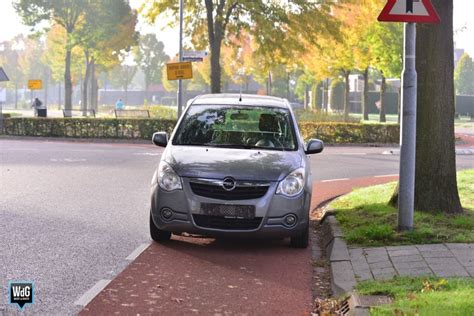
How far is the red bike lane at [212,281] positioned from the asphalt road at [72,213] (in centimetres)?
30

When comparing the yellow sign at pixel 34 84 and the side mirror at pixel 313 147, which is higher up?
the yellow sign at pixel 34 84

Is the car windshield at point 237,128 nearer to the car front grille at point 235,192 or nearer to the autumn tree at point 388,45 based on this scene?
the car front grille at point 235,192

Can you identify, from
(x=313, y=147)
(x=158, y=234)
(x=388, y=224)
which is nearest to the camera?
(x=158, y=234)

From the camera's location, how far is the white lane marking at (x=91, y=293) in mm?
5480

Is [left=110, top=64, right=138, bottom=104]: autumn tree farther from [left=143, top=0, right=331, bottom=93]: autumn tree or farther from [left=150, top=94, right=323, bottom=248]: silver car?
[left=150, top=94, right=323, bottom=248]: silver car

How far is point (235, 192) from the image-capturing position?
727 cm

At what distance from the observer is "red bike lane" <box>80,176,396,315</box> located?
5.45 meters

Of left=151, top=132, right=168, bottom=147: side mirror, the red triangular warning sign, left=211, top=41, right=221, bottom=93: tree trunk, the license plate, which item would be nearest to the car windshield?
left=151, top=132, right=168, bottom=147: side mirror

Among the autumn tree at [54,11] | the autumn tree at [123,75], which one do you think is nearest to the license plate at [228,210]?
the autumn tree at [54,11]

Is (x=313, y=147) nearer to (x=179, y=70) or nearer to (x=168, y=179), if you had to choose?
(x=168, y=179)

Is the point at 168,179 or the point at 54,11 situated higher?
the point at 54,11

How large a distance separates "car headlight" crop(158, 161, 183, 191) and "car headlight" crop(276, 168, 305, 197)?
41.1 inches

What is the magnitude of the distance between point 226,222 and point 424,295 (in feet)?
8.36

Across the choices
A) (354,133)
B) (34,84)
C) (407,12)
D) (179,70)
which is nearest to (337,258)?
(407,12)
